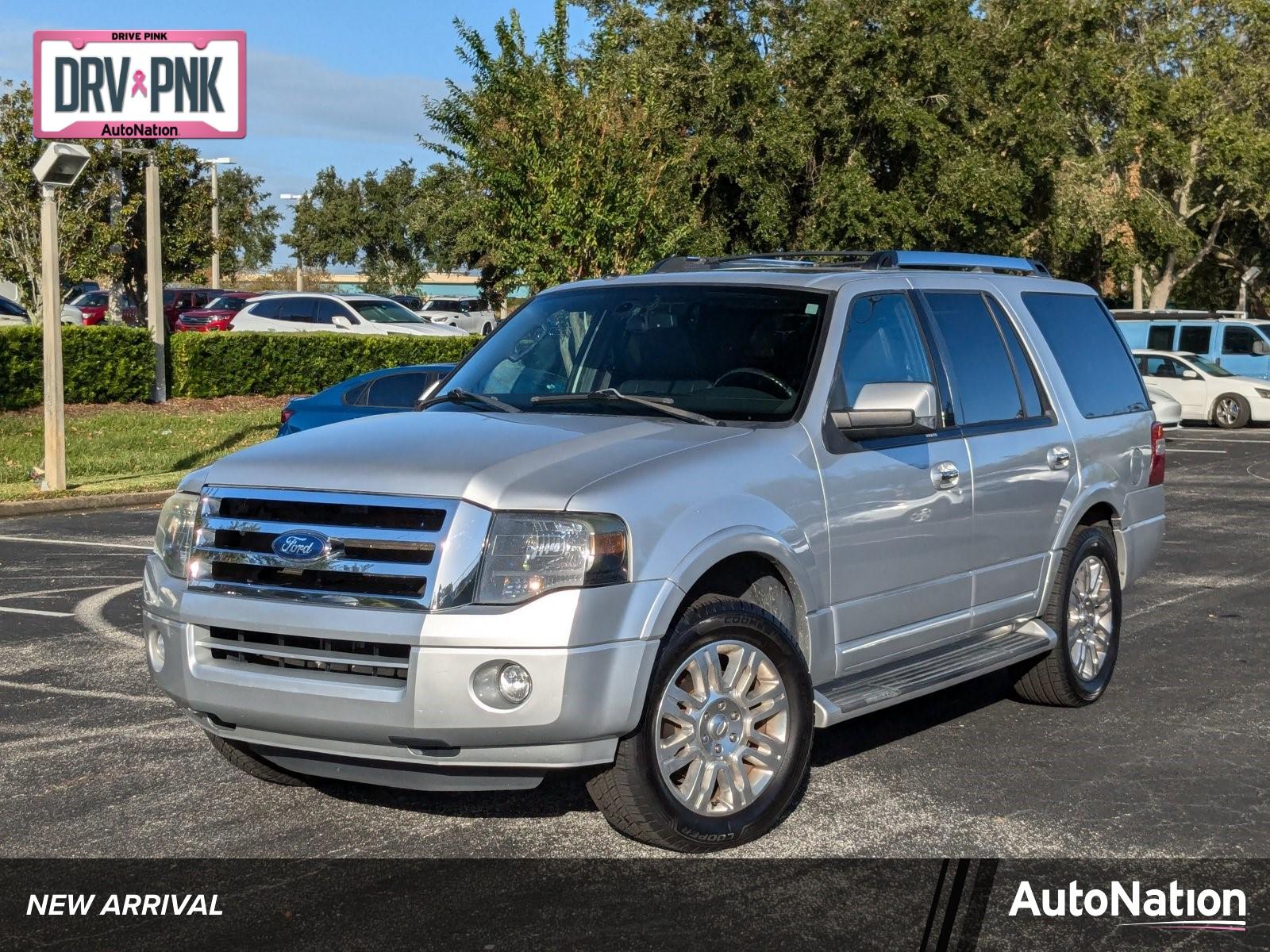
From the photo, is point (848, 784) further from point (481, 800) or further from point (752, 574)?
point (481, 800)

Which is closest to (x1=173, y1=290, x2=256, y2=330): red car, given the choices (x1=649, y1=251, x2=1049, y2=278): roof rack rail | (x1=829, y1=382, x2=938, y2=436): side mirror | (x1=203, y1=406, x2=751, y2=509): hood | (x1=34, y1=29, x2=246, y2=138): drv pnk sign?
(x1=34, y1=29, x2=246, y2=138): drv pnk sign

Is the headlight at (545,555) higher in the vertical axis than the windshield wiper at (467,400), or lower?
lower

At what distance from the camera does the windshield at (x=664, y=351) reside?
598 centimetres

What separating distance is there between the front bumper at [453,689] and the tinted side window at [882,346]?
163 centimetres

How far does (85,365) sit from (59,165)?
31.6ft

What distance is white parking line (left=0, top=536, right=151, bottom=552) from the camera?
1328cm

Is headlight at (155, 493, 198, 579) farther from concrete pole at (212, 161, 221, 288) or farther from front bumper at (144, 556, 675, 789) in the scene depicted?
concrete pole at (212, 161, 221, 288)

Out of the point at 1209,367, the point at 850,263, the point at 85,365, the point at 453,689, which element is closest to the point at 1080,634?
the point at 850,263

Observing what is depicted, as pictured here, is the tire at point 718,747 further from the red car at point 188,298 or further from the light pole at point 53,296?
the red car at point 188,298

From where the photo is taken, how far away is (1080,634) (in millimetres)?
7422

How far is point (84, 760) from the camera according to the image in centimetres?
635

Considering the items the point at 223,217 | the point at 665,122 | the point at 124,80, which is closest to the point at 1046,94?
the point at 665,122

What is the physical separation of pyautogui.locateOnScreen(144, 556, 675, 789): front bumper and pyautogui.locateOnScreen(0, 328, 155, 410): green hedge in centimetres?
2036

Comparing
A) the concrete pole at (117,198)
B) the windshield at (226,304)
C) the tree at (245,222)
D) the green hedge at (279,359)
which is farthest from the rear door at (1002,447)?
the tree at (245,222)
